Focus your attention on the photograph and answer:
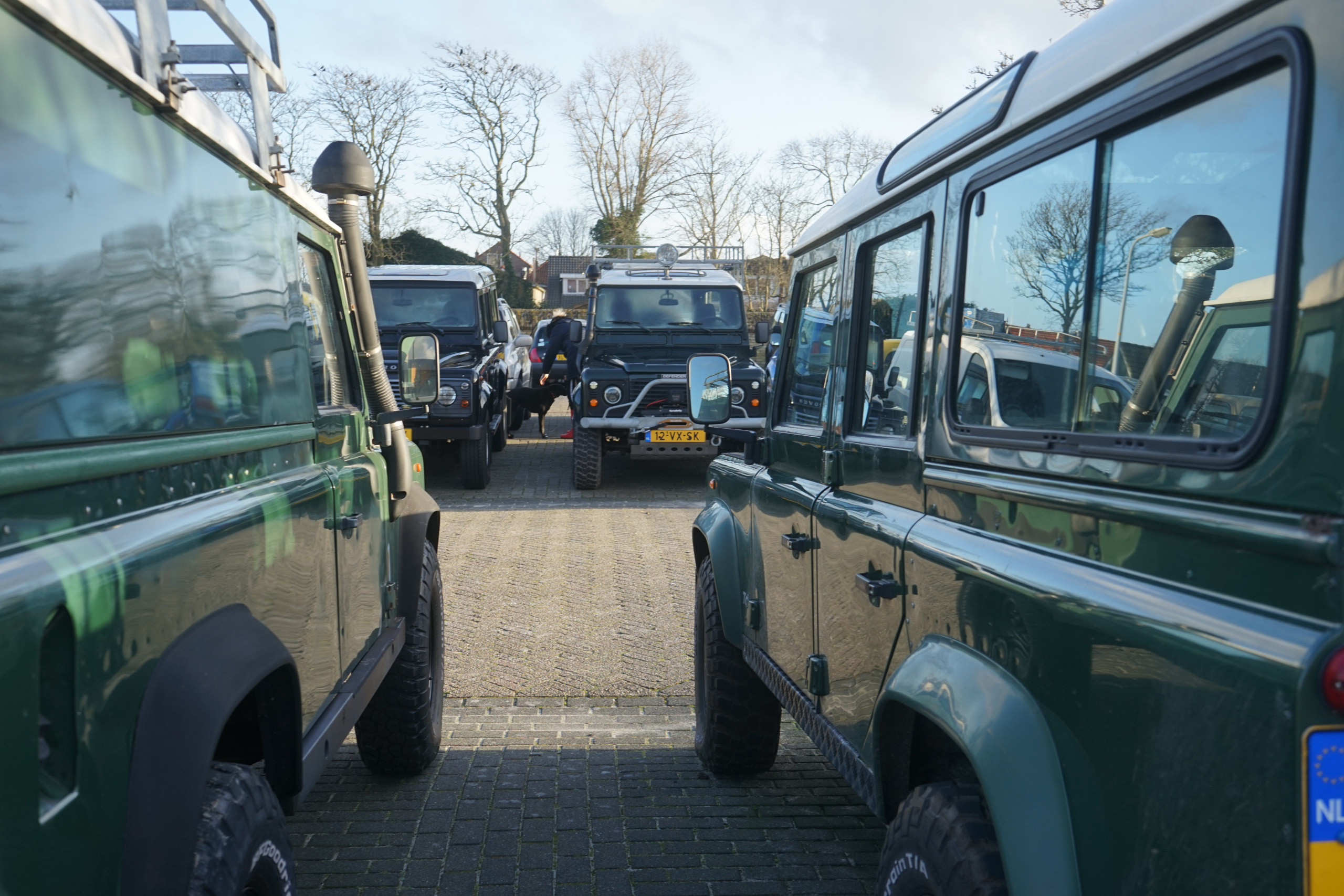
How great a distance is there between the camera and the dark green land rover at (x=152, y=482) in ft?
4.58

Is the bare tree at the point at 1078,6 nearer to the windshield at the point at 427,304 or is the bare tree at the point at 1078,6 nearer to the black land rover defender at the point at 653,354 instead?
the black land rover defender at the point at 653,354

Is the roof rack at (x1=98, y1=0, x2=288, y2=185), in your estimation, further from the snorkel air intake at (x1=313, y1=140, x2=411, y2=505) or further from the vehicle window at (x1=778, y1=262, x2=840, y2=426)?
Result: the vehicle window at (x1=778, y1=262, x2=840, y2=426)

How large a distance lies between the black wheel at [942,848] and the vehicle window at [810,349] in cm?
140

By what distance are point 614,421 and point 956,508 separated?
33.6ft

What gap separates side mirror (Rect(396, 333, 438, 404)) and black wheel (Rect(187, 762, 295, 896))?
2.23 metres

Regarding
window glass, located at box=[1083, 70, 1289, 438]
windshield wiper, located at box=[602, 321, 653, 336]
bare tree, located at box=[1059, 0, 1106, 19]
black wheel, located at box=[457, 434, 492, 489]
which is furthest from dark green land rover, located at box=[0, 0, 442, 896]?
windshield wiper, located at box=[602, 321, 653, 336]

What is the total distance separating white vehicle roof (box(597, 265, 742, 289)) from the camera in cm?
1312

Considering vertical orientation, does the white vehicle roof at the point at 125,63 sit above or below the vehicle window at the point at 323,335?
above

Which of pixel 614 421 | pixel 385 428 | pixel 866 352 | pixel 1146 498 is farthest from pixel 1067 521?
pixel 614 421

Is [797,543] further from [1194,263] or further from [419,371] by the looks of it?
[419,371]

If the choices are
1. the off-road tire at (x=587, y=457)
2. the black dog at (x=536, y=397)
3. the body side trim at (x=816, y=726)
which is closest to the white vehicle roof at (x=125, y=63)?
the body side trim at (x=816, y=726)

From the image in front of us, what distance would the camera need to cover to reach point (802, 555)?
3.07 metres

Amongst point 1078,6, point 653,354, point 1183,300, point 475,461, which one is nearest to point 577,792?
point 1183,300

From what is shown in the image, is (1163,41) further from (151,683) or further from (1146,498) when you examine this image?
(151,683)
